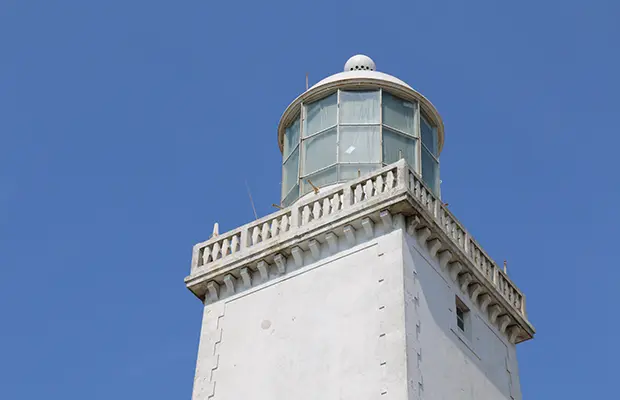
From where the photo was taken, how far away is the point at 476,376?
25.1 m

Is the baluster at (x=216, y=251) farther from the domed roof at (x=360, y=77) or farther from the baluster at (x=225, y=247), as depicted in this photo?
the domed roof at (x=360, y=77)

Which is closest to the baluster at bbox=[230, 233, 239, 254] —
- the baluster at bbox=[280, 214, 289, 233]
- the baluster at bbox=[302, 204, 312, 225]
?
the baluster at bbox=[280, 214, 289, 233]

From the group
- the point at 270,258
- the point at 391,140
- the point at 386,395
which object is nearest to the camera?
the point at 386,395

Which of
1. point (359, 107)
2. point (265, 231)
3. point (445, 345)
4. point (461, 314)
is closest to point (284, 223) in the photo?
point (265, 231)

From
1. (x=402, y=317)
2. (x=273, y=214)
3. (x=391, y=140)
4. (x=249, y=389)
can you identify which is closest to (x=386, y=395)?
(x=402, y=317)

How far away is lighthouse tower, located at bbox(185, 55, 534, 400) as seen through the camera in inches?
918

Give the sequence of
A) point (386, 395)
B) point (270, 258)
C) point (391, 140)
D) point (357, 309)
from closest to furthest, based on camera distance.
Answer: point (386, 395), point (357, 309), point (270, 258), point (391, 140)

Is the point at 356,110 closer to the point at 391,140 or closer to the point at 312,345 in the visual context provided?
the point at 391,140

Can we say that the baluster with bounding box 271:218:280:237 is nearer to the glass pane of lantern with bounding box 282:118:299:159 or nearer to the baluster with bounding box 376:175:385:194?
the baluster with bounding box 376:175:385:194

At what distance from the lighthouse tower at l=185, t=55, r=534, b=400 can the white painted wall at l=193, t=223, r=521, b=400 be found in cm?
3

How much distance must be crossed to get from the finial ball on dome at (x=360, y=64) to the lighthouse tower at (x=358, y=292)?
159 cm

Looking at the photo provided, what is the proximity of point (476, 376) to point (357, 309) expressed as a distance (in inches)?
124

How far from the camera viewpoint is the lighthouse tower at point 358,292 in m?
23.3

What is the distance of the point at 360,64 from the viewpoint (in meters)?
30.0
